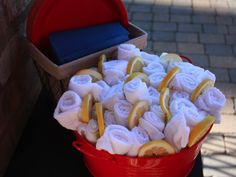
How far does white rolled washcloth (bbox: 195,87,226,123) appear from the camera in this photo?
29.9 inches

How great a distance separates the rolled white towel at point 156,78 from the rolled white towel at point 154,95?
1 centimetres

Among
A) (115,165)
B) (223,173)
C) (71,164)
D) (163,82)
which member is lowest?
(223,173)

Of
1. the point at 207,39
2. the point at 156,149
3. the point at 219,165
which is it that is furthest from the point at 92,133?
the point at 207,39

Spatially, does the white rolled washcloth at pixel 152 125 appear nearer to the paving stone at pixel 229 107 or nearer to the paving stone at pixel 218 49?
the paving stone at pixel 229 107

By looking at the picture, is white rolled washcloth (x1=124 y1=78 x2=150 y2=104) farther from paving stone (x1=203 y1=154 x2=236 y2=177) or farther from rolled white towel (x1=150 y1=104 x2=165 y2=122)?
paving stone (x1=203 y1=154 x2=236 y2=177)

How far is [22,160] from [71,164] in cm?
14

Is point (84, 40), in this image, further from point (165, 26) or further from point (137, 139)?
point (165, 26)

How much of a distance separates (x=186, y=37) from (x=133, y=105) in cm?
136

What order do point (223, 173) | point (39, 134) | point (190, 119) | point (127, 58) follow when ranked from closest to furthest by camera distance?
1. point (190, 119)
2. point (127, 58)
3. point (39, 134)
4. point (223, 173)

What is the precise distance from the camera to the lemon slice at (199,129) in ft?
2.28

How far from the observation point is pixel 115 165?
0.75m

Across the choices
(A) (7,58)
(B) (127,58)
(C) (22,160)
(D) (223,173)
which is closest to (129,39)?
(B) (127,58)

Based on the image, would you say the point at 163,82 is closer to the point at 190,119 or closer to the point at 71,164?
the point at 190,119

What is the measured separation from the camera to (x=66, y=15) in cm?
96
